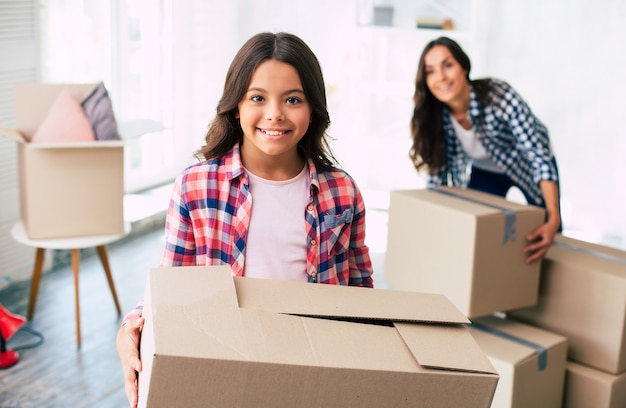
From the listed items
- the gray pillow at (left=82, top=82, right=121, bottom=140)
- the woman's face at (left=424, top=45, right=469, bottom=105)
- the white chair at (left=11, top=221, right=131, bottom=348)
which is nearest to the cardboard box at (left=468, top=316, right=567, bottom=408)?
the woman's face at (left=424, top=45, right=469, bottom=105)

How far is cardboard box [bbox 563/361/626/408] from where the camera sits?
2443 millimetres

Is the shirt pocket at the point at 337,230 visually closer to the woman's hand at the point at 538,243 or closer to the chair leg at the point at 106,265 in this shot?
the woman's hand at the point at 538,243

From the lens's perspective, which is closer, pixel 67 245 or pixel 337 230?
pixel 337 230

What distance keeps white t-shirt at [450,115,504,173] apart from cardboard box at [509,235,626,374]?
40 centimetres

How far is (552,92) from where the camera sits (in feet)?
15.3

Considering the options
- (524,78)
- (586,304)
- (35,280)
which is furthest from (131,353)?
(524,78)

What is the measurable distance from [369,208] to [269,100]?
145 inches

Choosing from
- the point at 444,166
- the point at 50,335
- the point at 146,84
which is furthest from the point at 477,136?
the point at 146,84

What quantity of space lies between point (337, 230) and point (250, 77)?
296 millimetres

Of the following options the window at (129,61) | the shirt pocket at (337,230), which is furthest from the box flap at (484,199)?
the window at (129,61)

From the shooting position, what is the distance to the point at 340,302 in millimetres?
1132

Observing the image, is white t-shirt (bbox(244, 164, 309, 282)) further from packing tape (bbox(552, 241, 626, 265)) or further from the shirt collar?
packing tape (bbox(552, 241, 626, 265))

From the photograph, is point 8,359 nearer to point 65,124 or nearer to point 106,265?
point 106,265

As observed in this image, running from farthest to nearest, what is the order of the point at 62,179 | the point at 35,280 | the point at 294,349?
the point at 35,280 < the point at 62,179 < the point at 294,349
